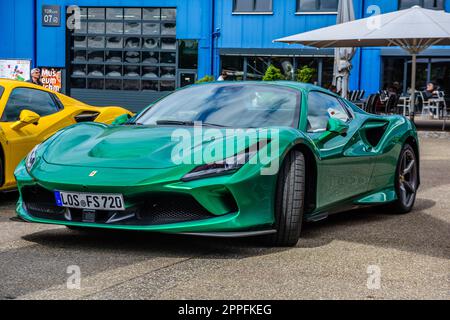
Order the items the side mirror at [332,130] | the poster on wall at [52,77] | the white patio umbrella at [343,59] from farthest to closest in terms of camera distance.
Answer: the poster on wall at [52,77], the white patio umbrella at [343,59], the side mirror at [332,130]

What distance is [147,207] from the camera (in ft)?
13.6

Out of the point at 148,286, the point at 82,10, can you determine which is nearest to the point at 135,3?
the point at 82,10

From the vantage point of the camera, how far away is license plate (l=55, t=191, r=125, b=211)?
4.12 metres

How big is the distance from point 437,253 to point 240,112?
1586 millimetres

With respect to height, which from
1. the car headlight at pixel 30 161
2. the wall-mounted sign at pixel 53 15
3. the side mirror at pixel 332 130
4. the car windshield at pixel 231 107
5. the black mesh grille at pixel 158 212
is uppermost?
the wall-mounted sign at pixel 53 15

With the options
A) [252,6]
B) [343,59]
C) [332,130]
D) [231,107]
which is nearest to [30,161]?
[231,107]

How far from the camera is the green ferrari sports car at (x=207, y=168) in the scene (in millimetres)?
4098

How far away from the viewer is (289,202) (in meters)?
4.40

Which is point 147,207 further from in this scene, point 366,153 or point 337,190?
point 366,153

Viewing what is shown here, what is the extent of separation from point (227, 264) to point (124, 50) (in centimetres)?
2723

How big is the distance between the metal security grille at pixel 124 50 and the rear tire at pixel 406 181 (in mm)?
23940

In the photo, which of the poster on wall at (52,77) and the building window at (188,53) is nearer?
the building window at (188,53)

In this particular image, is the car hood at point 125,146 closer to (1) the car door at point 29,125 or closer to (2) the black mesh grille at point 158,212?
(2) the black mesh grille at point 158,212

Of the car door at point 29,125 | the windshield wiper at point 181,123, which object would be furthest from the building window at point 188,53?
the windshield wiper at point 181,123
